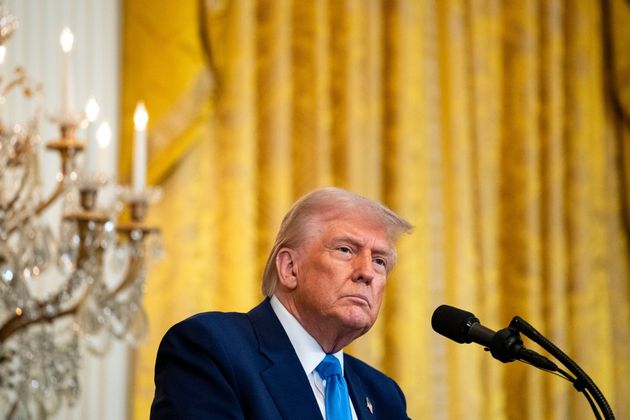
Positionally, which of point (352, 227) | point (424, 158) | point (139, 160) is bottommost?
point (352, 227)

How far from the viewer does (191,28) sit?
185 inches

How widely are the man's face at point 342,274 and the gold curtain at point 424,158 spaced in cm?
201

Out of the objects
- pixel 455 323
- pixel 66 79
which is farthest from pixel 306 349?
pixel 66 79

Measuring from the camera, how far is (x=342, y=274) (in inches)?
105

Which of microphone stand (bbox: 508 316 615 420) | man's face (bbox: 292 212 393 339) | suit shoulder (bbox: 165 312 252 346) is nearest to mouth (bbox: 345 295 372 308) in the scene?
man's face (bbox: 292 212 393 339)

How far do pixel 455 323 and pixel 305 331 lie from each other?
1.55ft

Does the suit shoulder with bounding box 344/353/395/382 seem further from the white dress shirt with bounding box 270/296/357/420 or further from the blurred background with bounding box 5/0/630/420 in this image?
the blurred background with bounding box 5/0/630/420

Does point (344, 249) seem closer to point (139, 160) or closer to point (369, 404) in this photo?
point (369, 404)

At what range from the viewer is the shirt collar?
2.66 metres

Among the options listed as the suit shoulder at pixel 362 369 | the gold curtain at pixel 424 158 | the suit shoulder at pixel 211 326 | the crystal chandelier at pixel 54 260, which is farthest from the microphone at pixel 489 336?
the gold curtain at pixel 424 158

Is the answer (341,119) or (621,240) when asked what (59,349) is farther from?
(621,240)

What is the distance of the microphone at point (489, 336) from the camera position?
2.20 metres

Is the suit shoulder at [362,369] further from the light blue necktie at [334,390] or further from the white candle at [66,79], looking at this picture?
the white candle at [66,79]

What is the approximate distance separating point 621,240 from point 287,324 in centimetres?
339
